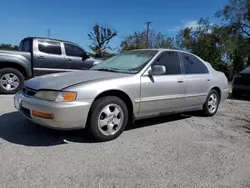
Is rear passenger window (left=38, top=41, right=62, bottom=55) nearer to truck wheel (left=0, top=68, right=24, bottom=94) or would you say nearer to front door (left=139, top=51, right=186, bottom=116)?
truck wheel (left=0, top=68, right=24, bottom=94)

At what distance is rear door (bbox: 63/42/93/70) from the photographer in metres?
8.96

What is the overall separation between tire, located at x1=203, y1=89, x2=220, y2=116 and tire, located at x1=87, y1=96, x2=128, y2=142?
242 cm

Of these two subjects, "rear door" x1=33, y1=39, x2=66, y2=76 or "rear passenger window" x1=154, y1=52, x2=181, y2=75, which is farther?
"rear door" x1=33, y1=39, x2=66, y2=76

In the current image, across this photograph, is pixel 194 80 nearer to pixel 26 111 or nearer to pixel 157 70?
pixel 157 70

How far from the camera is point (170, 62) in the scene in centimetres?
502

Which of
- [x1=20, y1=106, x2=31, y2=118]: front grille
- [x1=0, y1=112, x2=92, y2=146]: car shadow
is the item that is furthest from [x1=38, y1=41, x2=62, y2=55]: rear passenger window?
[x1=20, y1=106, x2=31, y2=118]: front grille

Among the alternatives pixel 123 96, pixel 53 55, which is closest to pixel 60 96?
pixel 123 96

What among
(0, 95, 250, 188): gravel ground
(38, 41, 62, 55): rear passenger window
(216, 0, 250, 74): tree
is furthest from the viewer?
(216, 0, 250, 74): tree

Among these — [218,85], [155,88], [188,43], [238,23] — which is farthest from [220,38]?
[155,88]

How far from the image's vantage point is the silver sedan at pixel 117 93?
3.59 meters

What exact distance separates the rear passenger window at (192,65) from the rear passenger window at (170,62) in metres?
0.20

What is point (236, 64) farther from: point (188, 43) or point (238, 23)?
point (188, 43)

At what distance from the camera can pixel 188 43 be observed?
91.6 ft

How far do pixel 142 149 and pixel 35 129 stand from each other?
1.84 metres
